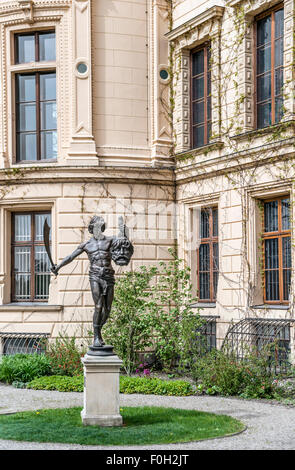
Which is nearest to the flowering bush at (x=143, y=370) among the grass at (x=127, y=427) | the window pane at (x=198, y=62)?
the grass at (x=127, y=427)

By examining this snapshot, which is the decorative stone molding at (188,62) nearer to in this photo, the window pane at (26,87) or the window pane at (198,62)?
the window pane at (198,62)

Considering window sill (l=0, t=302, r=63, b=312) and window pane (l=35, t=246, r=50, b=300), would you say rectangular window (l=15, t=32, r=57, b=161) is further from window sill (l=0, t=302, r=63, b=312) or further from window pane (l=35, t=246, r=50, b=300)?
window sill (l=0, t=302, r=63, b=312)

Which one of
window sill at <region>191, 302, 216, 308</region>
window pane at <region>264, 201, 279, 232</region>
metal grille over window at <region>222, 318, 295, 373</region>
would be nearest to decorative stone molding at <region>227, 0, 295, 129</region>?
window pane at <region>264, 201, 279, 232</region>

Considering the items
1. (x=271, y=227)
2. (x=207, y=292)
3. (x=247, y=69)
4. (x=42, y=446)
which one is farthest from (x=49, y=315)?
(x=42, y=446)

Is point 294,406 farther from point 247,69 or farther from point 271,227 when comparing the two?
point 247,69

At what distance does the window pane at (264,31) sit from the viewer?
17.0m

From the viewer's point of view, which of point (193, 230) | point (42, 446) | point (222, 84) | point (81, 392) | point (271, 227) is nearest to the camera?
point (42, 446)

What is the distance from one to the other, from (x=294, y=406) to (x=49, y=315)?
8.05 metres

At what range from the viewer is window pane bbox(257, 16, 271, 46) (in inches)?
669

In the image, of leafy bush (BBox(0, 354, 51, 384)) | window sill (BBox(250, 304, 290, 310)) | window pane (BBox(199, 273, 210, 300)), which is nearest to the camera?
window sill (BBox(250, 304, 290, 310))

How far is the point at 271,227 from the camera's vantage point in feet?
55.2

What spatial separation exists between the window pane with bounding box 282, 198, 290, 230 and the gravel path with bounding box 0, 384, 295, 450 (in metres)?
4.34

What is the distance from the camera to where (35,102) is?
20094 millimetres

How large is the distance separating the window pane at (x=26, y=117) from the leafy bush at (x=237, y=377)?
8.78 m
